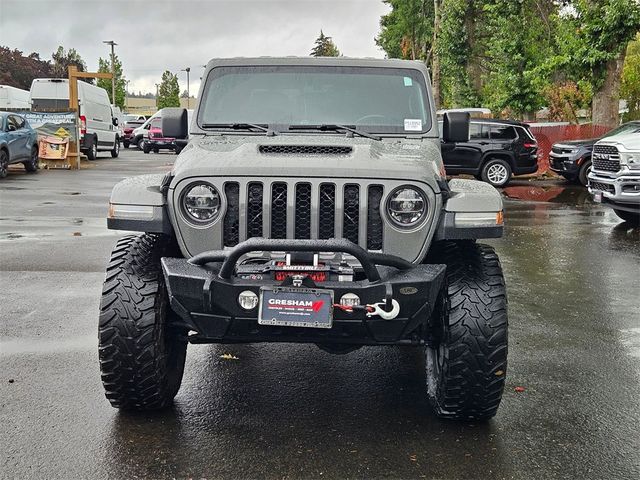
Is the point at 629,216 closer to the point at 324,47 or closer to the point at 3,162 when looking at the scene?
the point at 3,162

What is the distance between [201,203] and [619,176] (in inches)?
394

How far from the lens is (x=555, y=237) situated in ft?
37.5

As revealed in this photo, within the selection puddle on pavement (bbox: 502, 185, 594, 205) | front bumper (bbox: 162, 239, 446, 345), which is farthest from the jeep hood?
puddle on pavement (bbox: 502, 185, 594, 205)

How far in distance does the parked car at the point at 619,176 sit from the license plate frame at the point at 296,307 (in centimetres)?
985

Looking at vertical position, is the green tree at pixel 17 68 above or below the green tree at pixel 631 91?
above

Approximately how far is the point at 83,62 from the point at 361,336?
3788 inches

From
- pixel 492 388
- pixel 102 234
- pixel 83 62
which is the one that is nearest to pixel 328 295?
pixel 492 388

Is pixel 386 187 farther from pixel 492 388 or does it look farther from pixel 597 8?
pixel 597 8

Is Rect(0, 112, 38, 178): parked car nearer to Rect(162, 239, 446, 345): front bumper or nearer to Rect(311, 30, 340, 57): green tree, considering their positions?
Rect(162, 239, 446, 345): front bumper

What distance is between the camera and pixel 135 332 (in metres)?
3.96

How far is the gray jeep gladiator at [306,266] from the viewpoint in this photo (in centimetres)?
366

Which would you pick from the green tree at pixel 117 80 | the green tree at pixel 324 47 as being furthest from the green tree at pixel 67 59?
the green tree at pixel 324 47

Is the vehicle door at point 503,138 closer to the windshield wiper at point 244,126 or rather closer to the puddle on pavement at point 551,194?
the puddle on pavement at point 551,194

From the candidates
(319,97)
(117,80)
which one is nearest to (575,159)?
(319,97)
